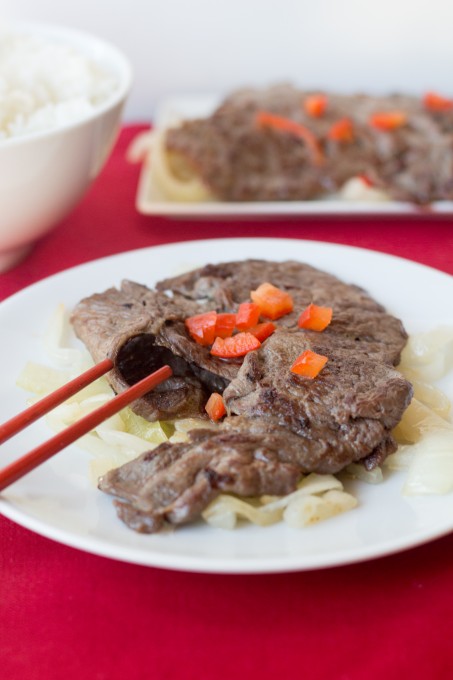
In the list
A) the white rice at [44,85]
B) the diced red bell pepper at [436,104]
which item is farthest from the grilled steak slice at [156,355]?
the diced red bell pepper at [436,104]

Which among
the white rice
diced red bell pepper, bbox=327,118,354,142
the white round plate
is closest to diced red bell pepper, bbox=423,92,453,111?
diced red bell pepper, bbox=327,118,354,142

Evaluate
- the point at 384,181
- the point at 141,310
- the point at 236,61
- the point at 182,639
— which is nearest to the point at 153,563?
the point at 182,639

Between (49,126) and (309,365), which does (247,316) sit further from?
(49,126)

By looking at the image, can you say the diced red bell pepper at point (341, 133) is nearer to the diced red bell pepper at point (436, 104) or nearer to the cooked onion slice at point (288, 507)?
the diced red bell pepper at point (436, 104)

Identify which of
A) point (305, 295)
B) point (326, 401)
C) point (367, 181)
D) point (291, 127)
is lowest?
point (367, 181)

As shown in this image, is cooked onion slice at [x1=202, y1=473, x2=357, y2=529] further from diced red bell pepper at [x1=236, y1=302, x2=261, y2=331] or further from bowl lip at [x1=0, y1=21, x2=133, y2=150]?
bowl lip at [x1=0, y1=21, x2=133, y2=150]

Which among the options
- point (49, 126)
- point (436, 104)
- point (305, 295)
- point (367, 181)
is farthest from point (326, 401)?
point (436, 104)
